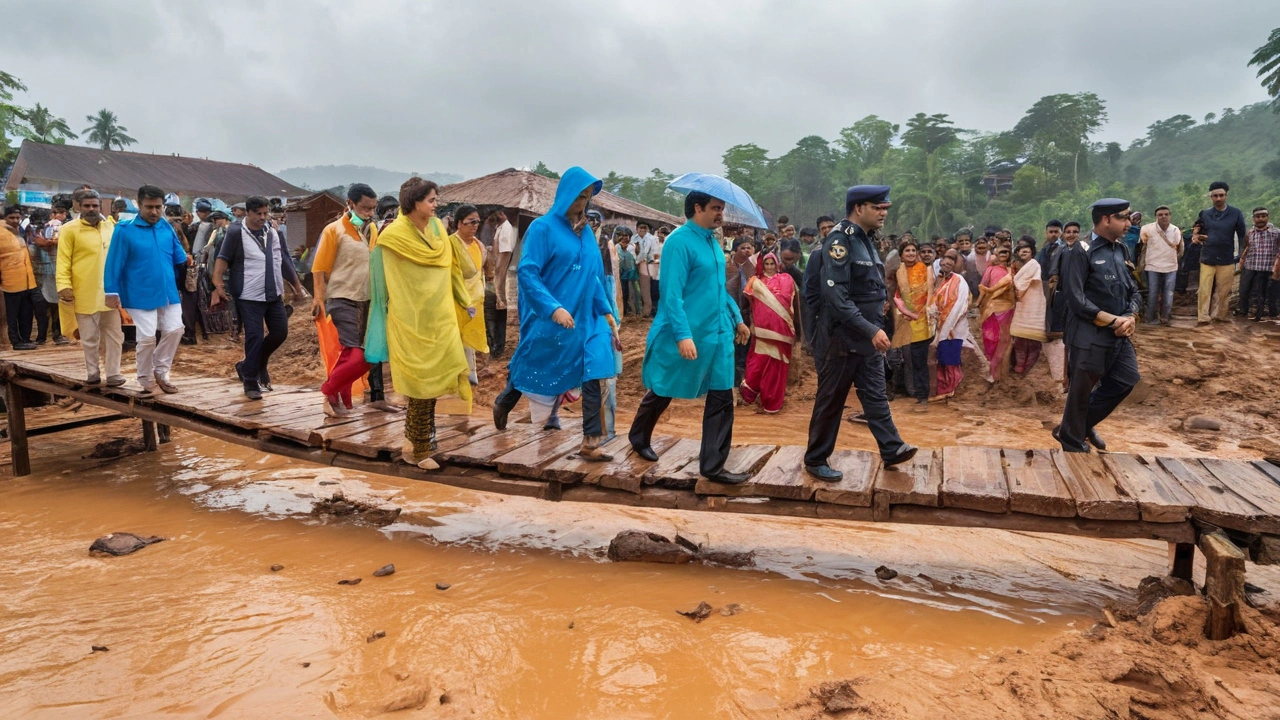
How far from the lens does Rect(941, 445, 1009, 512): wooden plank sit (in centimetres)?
378

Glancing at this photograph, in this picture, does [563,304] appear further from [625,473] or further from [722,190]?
[722,190]

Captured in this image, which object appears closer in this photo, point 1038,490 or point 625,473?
point 1038,490

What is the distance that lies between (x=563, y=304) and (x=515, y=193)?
14.4 m

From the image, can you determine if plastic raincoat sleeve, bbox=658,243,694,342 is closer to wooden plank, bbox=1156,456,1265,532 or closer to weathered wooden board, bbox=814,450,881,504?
weathered wooden board, bbox=814,450,881,504

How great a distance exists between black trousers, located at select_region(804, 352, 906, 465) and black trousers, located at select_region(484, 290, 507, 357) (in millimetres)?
6783

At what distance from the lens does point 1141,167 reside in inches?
1353

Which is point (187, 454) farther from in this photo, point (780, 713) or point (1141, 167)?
point (1141, 167)

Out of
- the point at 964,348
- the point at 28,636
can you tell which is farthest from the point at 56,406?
the point at 964,348

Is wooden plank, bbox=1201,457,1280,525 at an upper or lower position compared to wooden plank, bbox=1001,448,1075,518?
upper

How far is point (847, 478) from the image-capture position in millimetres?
4184

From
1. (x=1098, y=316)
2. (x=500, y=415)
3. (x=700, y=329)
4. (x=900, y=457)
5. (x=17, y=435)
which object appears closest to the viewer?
(x=700, y=329)

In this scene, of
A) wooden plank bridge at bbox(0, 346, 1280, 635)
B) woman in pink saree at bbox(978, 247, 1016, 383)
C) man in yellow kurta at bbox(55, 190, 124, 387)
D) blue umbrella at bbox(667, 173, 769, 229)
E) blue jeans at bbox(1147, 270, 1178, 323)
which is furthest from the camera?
blue jeans at bbox(1147, 270, 1178, 323)

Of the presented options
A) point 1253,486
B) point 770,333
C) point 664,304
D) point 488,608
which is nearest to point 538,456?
point 488,608

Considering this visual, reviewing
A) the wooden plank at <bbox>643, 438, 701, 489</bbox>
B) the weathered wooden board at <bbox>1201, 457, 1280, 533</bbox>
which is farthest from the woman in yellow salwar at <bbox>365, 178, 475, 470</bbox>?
the weathered wooden board at <bbox>1201, 457, 1280, 533</bbox>
